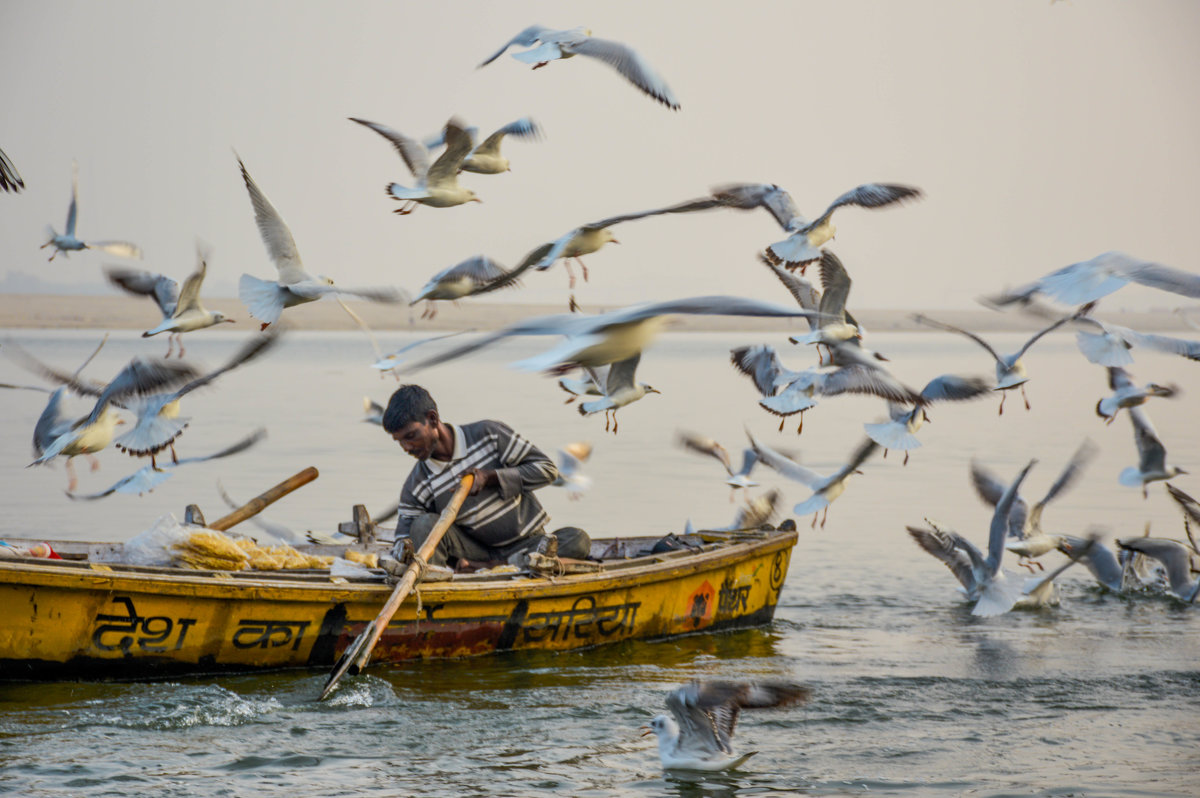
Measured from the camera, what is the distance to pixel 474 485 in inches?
307

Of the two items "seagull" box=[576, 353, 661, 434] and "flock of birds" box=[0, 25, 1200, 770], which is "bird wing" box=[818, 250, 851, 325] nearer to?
"flock of birds" box=[0, 25, 1200, 770]

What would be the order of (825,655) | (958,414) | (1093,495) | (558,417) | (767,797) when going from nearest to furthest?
(767,797)
(825,655)
(1093,495)
(558,417)
(958,414)

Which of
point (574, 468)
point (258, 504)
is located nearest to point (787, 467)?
point (574, 468)

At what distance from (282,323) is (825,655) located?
420 cm

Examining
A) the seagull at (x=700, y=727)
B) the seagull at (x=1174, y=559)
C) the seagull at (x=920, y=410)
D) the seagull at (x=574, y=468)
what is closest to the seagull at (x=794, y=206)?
the seagull at (x=920, y=410)

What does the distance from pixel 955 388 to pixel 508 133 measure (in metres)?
3.84

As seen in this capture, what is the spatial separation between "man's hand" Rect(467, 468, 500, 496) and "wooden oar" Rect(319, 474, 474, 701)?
0.04 m

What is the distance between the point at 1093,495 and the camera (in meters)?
16.6

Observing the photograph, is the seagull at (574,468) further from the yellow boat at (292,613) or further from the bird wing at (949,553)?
the bird wing at (949,553)

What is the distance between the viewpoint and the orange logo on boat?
30.8ft

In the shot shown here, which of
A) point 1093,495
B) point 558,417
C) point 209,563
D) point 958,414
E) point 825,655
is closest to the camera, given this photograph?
point 209,563

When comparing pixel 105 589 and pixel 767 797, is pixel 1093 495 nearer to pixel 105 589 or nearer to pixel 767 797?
pixel 767 797

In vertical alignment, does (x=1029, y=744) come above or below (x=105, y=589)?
below

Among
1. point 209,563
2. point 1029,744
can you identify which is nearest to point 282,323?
point 209,563
